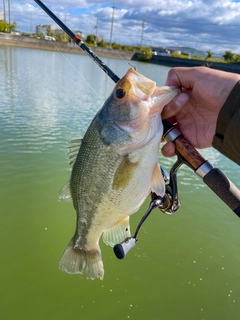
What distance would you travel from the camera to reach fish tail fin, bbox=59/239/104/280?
261 cm

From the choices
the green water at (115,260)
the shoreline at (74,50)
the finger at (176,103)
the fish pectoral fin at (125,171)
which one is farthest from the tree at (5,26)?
the fish pectoral fin at (125,171)

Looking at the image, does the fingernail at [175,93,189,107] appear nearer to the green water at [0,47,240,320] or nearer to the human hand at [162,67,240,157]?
the human hand at [162,67,240,157]

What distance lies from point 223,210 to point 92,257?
4.88 m

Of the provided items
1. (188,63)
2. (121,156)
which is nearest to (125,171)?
(121,156)

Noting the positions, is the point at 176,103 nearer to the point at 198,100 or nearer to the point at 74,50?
the point at 198,100

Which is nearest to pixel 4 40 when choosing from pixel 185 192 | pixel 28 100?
pixel 28 100

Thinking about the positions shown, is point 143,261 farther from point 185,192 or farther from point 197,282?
point 185,192

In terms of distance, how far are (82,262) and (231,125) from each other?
5.49 feet

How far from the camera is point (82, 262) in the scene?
8.59ft

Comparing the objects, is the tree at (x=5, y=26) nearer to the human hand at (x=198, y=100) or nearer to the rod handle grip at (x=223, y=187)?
the human hand at (x=198, y=100)

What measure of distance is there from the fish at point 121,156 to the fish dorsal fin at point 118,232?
4 centimetres

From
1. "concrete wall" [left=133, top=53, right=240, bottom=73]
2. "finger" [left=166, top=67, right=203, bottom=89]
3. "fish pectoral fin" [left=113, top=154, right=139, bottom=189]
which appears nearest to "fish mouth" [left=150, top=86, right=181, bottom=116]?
"fish pectoral fin" [left=113, top=154, right=139, bottom=189]

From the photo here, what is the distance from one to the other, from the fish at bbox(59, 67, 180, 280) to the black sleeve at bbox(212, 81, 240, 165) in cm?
41

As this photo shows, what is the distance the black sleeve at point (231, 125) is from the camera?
2.25 m
